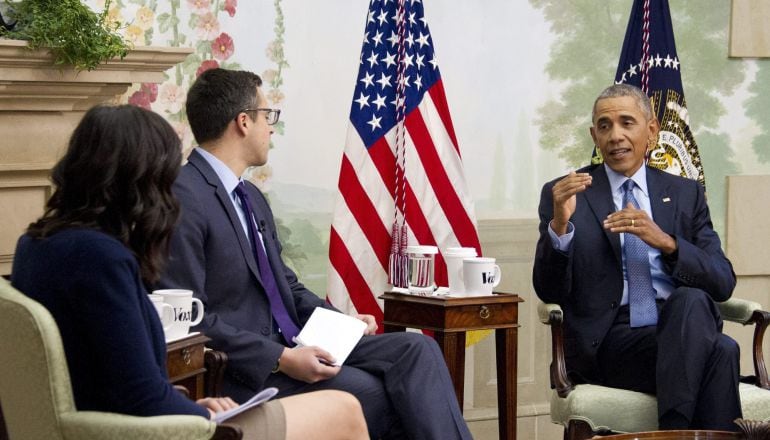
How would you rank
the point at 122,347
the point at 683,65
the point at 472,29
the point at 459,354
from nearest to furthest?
1. the point at 122,347
2. the point at 459,354
3. the point at 472,29
4. the point at 683,65

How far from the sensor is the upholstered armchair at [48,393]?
6.07 feet

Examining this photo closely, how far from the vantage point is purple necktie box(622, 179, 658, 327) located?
11.9ft

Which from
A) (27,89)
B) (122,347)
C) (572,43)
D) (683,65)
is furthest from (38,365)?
(683,65)

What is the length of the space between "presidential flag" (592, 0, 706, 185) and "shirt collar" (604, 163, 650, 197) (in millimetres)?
579

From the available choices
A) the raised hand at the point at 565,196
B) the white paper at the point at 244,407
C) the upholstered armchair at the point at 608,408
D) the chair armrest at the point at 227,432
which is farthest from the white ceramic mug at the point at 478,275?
the chair armrest at the point at 227,432

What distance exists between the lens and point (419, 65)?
4.27 m

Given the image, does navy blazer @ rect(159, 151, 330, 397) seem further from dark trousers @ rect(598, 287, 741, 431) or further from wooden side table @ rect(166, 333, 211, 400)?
dark trousers @ rect(598, 287, 741, 431)

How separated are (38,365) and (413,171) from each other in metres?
2.53

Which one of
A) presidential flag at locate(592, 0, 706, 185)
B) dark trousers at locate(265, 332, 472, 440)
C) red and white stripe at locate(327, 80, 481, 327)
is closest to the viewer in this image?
dark trousers at locate(265, 332, 472, 440)

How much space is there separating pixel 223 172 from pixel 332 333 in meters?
0.56

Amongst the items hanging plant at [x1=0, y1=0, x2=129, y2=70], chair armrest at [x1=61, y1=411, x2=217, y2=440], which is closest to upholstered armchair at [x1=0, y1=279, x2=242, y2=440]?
chair armrest at [x1=61, y1=411, x2=217, y2=440]

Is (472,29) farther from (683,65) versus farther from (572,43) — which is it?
(683,65)

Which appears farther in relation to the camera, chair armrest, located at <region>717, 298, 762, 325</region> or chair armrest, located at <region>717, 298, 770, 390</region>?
chair armrest, located at <region>717, 298, 762, 325</region>

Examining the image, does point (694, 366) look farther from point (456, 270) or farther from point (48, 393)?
point (48, 393)
